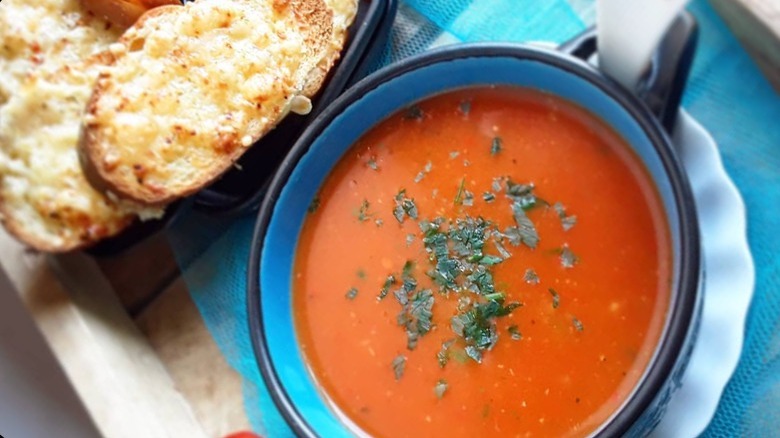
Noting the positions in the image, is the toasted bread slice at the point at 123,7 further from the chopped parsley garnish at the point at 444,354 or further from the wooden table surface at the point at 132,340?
the chopped parsley garnish at the point at 444,354

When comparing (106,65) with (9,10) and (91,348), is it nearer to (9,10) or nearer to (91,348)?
(9,10)

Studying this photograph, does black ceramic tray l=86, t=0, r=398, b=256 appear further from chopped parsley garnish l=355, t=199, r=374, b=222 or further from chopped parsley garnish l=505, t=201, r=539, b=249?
chopped parsley garnish l=505, t=201, r=539, b=249

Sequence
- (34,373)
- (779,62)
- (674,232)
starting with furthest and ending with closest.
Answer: (34,373)
(779,62)
(674,232)

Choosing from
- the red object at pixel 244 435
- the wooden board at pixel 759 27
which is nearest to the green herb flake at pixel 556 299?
the wooden board at pixel 759 27

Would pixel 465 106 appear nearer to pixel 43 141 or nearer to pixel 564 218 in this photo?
pixel 564 218

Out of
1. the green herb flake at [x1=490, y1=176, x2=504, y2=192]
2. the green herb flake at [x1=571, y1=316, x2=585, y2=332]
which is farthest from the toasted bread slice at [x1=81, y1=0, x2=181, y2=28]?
the green herb flake at [x1=571, y1=316, x2=585, y2=332]

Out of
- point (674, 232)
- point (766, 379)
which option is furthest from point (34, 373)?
point (766, 379)

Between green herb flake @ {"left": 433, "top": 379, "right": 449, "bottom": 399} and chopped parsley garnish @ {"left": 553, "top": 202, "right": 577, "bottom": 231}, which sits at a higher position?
chopped parsley garnish @ {"left": 553, "top": 202, "right": 577, "bottom": 231}
